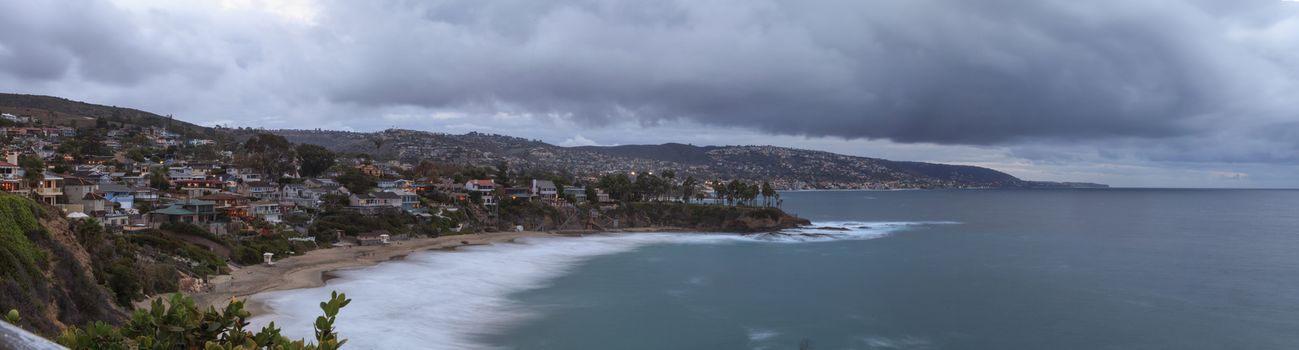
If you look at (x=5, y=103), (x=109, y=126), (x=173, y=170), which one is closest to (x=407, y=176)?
(x=173, y=170)

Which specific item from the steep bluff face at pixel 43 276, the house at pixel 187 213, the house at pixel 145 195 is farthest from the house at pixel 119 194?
the steep bluff face at pixel 43 276

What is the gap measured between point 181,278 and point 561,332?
17.2 m

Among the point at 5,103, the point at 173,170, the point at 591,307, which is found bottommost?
the point at 591,307

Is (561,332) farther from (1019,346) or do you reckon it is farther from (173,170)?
(173,170)

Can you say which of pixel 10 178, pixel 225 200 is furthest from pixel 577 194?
pixel 10 178

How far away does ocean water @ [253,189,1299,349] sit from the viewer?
28.4m

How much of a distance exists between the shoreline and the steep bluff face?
3.65m

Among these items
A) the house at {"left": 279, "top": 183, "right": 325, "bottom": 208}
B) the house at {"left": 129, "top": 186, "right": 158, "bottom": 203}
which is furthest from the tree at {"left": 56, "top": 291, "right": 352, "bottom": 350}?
the house at {"left": 279, "top": 183, "right": 325, "bottom": 208}

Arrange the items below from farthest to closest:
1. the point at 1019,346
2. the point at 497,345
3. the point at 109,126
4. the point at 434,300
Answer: the point at 109,126, the point at 434,300, the point at 1019,346, the point at 497,345

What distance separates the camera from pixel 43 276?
20.1m

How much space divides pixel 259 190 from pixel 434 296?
135ft

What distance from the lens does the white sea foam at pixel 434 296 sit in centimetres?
2609

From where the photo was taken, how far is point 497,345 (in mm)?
26156

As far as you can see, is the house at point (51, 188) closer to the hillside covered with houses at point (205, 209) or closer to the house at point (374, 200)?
the hillside covered with houses at point (205, 209)
